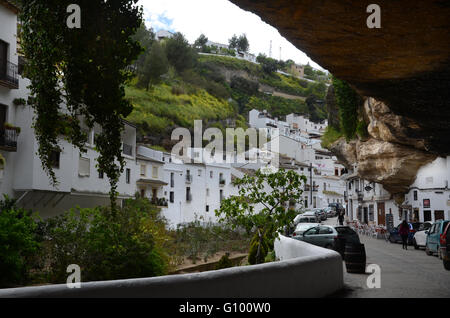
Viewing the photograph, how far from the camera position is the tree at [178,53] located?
113625 millimetres

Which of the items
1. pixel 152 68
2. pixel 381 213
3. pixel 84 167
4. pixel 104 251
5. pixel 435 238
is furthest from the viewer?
pixel 152 68

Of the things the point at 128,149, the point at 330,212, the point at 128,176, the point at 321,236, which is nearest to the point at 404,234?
the point at 321,236

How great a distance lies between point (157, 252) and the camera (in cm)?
1516

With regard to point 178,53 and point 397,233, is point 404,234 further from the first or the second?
point 178,53

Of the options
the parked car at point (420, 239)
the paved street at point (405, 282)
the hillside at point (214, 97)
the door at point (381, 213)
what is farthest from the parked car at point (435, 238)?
the hillside at point (214, 97)

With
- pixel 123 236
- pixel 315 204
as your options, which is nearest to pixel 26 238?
pixel 123 236

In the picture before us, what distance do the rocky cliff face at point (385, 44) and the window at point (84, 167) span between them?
2207 centimetres

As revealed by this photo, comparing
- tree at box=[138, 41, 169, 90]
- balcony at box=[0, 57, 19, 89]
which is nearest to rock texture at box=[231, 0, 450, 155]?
balcony at box=[0, 57, 19, 89]

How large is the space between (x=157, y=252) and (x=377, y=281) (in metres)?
7.03

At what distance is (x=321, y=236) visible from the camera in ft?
72.9

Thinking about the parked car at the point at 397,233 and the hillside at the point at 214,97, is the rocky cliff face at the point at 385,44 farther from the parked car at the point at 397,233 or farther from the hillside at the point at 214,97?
the hillside at the point at 214,97

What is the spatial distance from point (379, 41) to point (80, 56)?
631 centimetres

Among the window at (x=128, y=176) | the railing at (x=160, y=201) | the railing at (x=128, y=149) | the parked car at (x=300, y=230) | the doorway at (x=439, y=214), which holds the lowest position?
the parked car at (x=300, y=230)

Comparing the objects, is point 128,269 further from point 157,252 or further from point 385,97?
point 385,97
